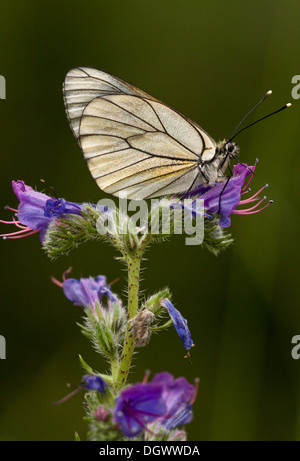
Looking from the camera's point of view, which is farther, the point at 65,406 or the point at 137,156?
the point at 65,406

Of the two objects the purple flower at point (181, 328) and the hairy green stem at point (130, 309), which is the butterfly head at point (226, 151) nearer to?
the hairy green stem at point (130, 309)

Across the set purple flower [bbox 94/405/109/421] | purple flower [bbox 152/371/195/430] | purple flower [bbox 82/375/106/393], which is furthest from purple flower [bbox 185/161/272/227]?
purple flower [bbox 94/405/109/421]

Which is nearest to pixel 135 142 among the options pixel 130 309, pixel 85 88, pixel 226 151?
pixel 85 88

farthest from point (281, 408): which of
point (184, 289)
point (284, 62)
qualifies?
point (284, 62)

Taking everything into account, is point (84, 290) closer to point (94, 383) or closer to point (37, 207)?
point (37, 207)

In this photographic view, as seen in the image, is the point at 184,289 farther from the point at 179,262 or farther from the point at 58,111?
the point at 58,111

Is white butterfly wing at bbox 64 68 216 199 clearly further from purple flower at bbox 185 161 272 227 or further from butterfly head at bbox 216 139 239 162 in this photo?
purple flower at bbox 185 161 272 227
